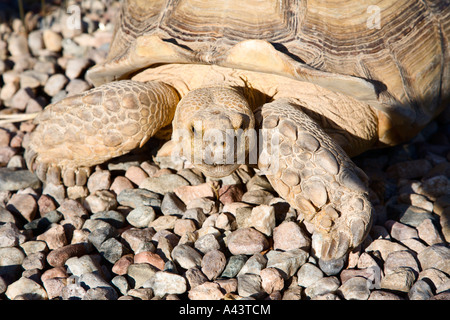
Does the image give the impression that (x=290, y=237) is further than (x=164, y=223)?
No

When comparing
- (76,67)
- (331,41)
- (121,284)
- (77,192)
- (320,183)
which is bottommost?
(77,192)

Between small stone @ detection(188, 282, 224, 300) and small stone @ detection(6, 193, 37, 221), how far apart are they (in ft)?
4.27

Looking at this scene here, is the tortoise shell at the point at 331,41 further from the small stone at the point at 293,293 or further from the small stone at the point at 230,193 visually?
the small stone at the point at 293,293

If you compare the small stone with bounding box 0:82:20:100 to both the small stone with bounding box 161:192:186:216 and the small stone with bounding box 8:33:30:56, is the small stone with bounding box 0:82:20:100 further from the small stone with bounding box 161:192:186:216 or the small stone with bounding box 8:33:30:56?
the small stone with bounding box 161:192:186:216

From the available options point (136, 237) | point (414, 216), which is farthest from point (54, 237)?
point (414, 216)

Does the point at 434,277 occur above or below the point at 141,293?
above

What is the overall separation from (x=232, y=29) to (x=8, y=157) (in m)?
1.98

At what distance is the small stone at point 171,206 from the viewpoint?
273 cm

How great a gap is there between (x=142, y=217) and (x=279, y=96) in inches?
47.3

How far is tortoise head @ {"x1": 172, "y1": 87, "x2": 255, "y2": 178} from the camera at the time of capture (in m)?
2.37

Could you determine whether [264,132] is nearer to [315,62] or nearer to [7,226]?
[315,62]

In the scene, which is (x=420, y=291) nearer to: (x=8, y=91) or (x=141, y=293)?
(x=141, y=293)

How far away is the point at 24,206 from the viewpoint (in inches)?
111
